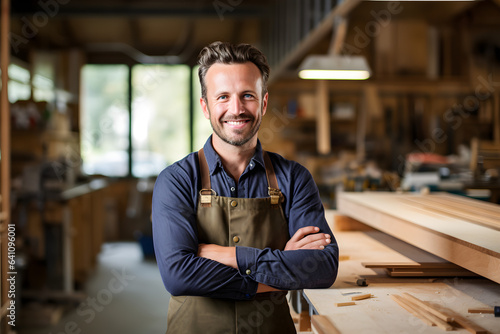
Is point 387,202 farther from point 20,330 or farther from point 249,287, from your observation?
point 20,330

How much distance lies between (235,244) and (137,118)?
855cm

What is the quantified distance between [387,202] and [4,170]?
2933 millimetres

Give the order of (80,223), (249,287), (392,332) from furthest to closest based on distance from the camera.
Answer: (80,223)
(249,287)
(392,332)

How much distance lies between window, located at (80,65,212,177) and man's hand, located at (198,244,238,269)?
27.5 feet

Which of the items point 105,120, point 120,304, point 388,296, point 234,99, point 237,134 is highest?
point 105,120

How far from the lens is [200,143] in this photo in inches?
403

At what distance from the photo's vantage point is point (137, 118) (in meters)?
10.1

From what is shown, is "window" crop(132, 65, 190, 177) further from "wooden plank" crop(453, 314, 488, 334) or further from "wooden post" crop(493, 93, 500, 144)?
"wooden plank" crop(453, 314, 488, 334)

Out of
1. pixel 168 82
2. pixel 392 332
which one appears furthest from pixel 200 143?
pixel 392 332

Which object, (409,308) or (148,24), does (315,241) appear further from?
(148,24)

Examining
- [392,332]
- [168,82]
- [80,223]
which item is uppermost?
[168,82]

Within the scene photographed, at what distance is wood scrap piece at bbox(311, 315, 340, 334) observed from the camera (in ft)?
4.84

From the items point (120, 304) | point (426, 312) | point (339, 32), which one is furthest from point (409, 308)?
point (120, 304)

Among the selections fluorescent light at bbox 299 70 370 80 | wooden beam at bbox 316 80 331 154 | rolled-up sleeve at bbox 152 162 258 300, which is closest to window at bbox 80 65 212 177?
wooden beam at bbox 316 80 331 154
